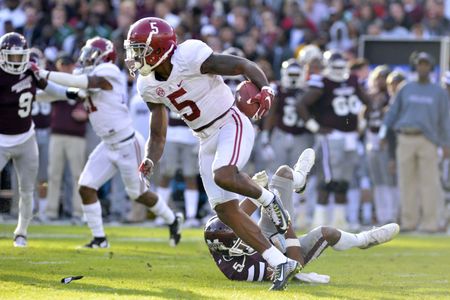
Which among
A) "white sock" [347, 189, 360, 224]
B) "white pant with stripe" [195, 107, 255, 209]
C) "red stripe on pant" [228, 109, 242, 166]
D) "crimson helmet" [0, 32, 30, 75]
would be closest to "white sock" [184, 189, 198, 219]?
"white sock" [347, 189, 360, 224]

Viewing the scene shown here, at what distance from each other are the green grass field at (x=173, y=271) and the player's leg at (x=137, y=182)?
22cm

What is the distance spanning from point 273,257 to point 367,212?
7377 millimetres

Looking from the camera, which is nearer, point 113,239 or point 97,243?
point 97,243

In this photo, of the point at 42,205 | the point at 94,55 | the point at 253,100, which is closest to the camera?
the point at 253,100

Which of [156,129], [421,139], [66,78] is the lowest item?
[421,139]

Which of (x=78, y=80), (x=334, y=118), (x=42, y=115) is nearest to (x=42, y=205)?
(x=42, y=115)

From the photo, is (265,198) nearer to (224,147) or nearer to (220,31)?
(224,147)

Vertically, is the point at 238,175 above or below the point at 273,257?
above

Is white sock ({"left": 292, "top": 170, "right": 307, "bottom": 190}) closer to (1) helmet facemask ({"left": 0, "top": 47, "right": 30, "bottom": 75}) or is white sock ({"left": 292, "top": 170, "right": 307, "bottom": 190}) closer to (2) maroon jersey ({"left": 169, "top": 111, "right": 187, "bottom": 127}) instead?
(1) helmet facemask ({"left": 0, "top": 47, "right": 30, "bottom": 75})

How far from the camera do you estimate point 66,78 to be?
360 inches

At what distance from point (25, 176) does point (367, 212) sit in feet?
18.8

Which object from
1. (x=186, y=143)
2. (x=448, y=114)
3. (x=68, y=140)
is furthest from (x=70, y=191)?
(x=448, y=114)

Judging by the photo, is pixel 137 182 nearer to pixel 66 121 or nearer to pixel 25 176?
pixel 25 176

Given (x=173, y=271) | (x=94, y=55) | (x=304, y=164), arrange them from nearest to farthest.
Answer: (x=304, y=164) < (x=173, y=271) < (x=94, y=55)
